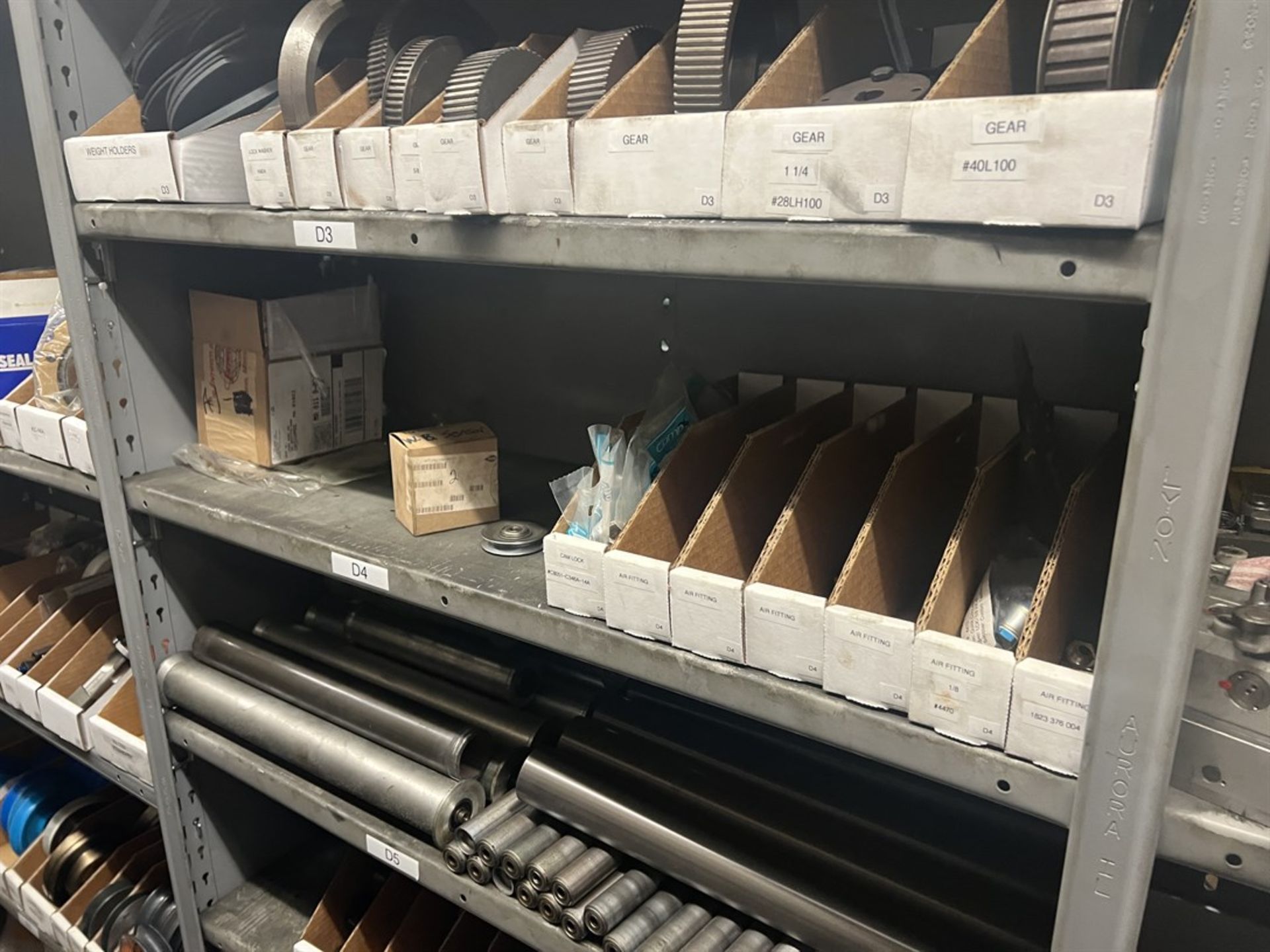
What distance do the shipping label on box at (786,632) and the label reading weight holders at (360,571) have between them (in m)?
0.49

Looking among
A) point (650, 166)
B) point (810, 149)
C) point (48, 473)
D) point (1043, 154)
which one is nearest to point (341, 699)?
point (48, 473)

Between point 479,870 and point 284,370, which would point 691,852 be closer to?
point 479,870

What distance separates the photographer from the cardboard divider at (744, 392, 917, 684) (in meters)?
0.79

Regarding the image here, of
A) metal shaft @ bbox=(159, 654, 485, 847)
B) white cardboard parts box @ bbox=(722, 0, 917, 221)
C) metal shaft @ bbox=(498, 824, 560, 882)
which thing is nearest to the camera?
white cardboard parts box @ bbox=(722, 0, 917, 221)

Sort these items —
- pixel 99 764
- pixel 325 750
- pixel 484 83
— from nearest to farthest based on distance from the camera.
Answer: pixel 484 83, pixel 325 750, pixel 99 764

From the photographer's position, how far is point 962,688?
27.5 inches

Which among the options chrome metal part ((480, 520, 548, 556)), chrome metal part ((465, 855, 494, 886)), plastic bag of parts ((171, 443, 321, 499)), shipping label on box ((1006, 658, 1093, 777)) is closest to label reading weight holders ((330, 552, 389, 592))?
chrome metal part ((480, 520, 548, 556))

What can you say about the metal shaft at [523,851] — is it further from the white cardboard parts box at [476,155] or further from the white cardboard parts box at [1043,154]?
the white cardboard parts box at [1043,154]

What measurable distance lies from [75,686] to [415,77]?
4.49 ft

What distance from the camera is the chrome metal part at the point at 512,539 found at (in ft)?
3.67

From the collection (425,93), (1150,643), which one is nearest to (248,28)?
(425,93)

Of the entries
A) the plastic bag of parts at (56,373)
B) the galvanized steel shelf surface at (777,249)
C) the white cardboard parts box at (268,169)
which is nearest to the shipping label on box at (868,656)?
the galvanized steel shelf surface at (777,249)

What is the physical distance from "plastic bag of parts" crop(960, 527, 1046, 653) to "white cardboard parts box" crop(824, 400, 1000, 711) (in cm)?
5

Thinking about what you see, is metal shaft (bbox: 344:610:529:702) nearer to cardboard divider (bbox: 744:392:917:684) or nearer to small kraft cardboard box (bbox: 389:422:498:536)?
small kraft cardboard box (bbox: 389:422:498:536)
